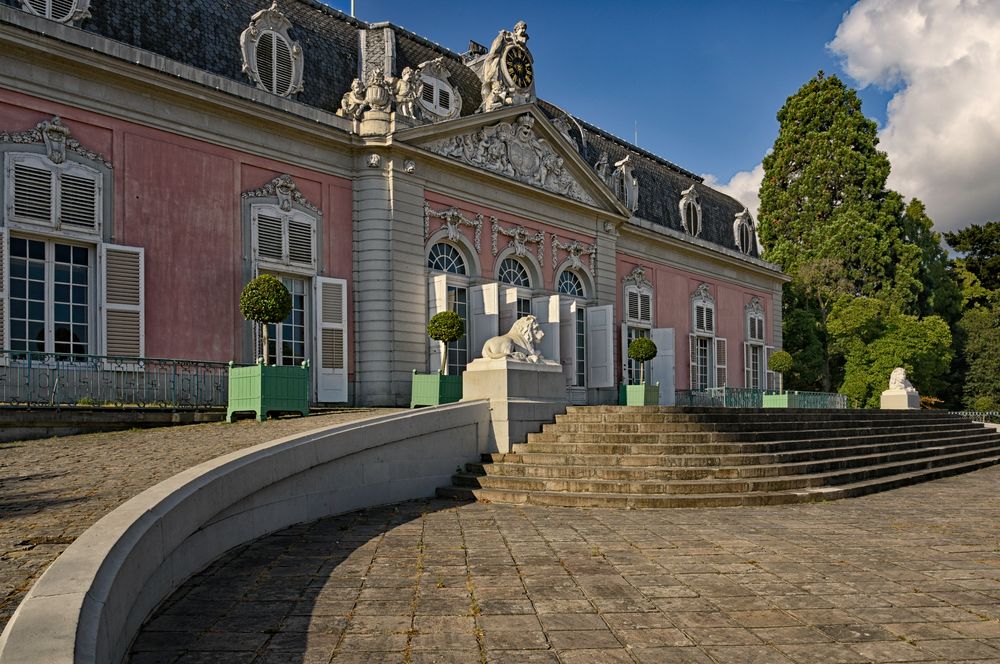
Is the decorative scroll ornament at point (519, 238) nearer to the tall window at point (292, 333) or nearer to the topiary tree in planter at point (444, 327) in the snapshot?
the topiary tree in planter at point (444, 327)

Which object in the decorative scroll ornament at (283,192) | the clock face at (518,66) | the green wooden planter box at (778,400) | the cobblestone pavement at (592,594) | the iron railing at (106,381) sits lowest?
A: the cobblestone pavement at (592,594)

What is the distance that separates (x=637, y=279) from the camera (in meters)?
24.1

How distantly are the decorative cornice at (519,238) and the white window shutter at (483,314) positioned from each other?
1435 mm

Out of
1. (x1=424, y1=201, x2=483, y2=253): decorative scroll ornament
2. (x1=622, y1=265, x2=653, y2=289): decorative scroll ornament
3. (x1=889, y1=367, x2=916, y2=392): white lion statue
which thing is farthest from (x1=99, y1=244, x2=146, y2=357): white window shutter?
(x1=889, y1=367, x2=916, y2=392): white lion statue

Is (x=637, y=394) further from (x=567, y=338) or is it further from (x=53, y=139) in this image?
(x=53, y=139)

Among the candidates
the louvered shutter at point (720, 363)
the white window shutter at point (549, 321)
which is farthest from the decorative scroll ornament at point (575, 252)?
the louvered shutter at point (720, 363)

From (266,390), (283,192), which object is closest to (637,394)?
(283,192)

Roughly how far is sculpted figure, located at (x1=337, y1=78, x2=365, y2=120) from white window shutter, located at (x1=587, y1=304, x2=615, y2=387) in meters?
7.94

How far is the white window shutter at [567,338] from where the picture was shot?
66.6 ft

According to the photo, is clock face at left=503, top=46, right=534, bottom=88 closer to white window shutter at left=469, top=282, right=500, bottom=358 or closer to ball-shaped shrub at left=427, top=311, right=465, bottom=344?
white window shutter at left=469, top=282, right=500, bottom=358

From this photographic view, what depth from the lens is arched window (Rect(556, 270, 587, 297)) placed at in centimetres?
2111

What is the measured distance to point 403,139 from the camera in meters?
16.5

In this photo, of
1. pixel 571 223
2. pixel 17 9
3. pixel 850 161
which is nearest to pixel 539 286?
pixel 571 223

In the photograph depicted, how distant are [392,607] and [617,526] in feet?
11.9
